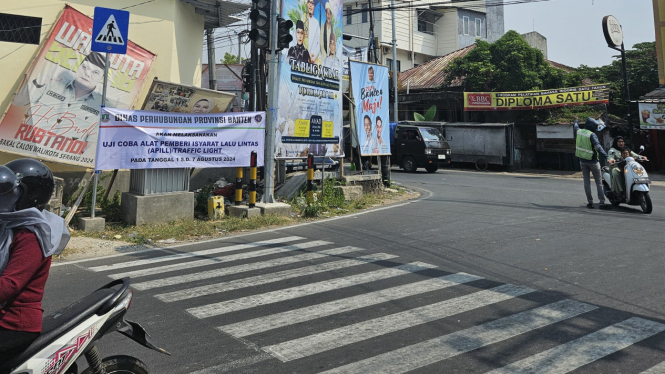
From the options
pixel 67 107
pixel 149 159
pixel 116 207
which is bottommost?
pixel 116 207

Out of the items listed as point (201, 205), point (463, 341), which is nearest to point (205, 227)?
point (201, 205)

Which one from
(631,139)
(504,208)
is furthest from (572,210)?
(631,139)

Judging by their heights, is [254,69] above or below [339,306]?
above

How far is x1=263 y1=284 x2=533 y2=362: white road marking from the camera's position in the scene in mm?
4363

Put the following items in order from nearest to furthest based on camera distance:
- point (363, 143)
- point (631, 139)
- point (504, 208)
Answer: point (504, 208) < point (363, 143) < point (631, 139)

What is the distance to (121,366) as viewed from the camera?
3.16 meters

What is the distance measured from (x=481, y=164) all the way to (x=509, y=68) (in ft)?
19.9

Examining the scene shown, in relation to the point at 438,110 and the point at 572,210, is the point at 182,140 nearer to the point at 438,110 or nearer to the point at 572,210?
the point at 572,210

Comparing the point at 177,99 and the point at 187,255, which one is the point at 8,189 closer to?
the point at 187,255

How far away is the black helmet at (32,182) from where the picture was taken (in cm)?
281

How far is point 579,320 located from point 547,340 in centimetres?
67

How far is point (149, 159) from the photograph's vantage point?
9891 millimetres

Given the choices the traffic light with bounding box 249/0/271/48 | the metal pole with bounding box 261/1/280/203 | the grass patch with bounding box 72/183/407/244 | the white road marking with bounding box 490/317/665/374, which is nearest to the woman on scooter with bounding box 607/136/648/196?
the grass patch with bounding box 72/183/407/244

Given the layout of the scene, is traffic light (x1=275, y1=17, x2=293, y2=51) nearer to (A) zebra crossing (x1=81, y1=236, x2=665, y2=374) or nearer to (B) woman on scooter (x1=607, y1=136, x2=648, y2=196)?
(A) zebra crossing (x1=81, y1=236, x2=665, y2=374)
